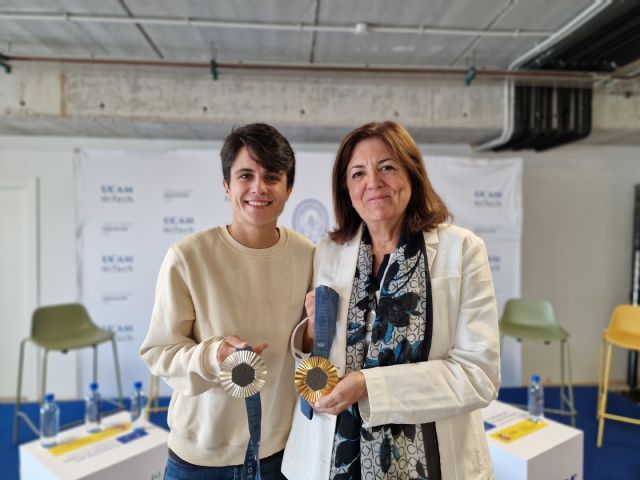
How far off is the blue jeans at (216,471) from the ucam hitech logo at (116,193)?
2982 mm

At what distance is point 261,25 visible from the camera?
2836mm

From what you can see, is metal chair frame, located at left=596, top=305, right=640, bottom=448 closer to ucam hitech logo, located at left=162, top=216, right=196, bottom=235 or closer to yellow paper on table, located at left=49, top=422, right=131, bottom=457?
yellow paper on table, located at left=49, top=422, right=131, bottom=457

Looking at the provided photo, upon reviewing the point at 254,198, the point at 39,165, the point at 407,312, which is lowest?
the point at 407,312

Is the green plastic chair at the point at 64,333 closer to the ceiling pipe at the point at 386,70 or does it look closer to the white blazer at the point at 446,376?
the ceiling pipe at the point at 386,70

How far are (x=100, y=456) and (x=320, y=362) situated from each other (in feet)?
5.70

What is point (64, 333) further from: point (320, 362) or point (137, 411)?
point (320, 362)

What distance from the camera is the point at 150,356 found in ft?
4.09

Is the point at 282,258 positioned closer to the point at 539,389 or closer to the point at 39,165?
the point at 539,389

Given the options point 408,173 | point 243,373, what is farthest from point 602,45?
point 243,373

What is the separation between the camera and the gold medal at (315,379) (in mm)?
1074

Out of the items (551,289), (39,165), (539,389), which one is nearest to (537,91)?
(551,289)

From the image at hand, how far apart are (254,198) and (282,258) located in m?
0.21

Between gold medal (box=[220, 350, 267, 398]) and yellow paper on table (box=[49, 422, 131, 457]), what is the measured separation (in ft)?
5.61

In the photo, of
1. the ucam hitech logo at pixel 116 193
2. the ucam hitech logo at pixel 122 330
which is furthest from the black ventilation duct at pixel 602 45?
the ucam hitech logo at pixel 122 330
